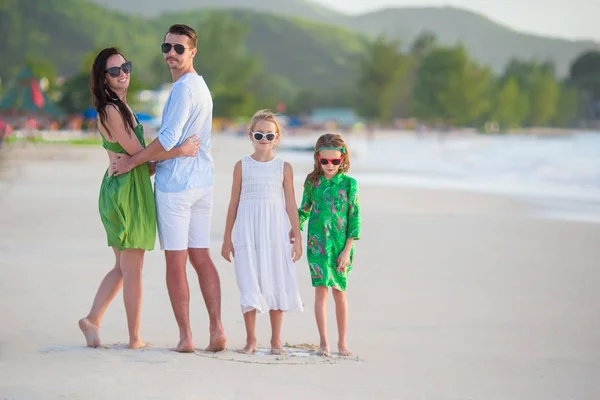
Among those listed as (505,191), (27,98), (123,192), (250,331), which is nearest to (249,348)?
(250,331)

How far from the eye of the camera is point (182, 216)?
5.39 m

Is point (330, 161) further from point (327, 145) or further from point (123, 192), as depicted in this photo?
point (123, 192)

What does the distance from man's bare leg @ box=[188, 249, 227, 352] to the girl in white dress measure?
150mm

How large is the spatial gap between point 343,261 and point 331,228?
202mm

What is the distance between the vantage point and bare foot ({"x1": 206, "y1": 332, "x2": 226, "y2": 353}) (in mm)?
5470

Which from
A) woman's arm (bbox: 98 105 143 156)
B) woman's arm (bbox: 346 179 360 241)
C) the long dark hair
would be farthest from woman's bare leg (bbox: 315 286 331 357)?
the long dark hair

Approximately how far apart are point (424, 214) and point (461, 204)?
278 cm

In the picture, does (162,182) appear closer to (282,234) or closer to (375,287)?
(282,234)

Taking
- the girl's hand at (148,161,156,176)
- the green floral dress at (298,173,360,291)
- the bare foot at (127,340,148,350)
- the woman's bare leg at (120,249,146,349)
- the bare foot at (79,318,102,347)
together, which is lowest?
the bare foot at (127,340,148,350)

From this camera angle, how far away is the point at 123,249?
5.46 metres

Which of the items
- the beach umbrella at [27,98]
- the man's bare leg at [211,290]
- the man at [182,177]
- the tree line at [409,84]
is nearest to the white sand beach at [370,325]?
the man's bare leg at [211,290]

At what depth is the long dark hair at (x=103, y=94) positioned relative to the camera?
5434 millimetres

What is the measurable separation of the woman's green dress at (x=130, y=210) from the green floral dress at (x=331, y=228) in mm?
899

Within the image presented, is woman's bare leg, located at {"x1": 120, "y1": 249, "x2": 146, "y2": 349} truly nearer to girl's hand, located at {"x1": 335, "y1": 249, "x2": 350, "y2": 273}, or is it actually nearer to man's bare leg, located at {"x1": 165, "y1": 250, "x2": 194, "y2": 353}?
man's bare leg, located at {"x1": 165, "y1": 250, "x2": 194, "y2": 353}
